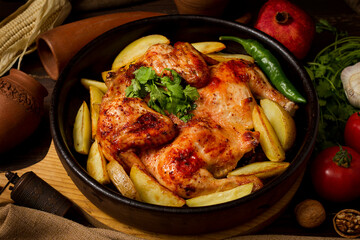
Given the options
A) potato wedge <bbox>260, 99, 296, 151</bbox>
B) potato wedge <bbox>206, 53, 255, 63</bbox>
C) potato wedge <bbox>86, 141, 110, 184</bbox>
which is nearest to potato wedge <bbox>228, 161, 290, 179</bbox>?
potato wedge <bbox>260, 99, 296, 151</bbox>

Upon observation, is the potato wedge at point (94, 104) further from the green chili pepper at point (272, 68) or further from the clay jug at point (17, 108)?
the green chili pepper at point (272, 68)

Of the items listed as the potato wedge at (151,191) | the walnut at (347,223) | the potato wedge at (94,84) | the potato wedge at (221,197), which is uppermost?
the potato wedge at (94,84)

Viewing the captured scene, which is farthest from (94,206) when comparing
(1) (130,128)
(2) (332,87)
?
(2) (332,87)

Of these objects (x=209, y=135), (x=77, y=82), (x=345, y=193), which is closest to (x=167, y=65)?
(x=209, y=135)

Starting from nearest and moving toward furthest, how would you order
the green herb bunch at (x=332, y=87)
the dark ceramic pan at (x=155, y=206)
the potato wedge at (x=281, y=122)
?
the dark ceramic pan at (x=155, y=206) < the potato wedge at (x=281, y=122) < the green herb bunch at (x=332, y=87)

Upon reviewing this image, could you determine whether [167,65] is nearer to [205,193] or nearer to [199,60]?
[199,60]

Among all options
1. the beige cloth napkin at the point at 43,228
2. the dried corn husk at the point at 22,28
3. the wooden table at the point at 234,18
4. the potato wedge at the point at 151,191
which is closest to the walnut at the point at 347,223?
the wooden table at the point at 234,18
